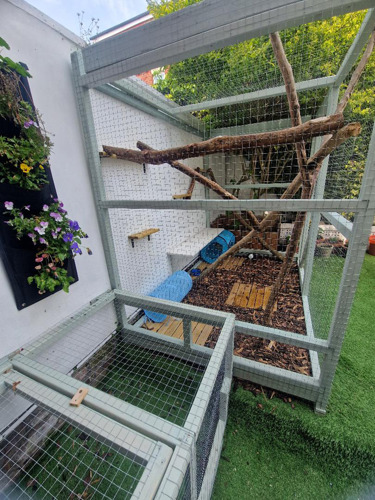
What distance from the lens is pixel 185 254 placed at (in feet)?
9.12

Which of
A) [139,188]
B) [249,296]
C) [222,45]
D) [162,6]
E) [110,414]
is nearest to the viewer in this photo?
[110,414]

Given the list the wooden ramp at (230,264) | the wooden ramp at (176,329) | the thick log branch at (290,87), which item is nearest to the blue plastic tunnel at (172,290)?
the wooden ramp at (176,329)

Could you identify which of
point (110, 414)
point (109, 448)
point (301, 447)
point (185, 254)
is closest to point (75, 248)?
point (110, 414)

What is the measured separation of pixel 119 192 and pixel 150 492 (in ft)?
6.38

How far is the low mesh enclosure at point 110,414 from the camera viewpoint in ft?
2.15

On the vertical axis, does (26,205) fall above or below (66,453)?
above

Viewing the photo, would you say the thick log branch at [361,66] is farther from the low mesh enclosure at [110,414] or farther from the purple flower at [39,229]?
the purple flower at [39,229]

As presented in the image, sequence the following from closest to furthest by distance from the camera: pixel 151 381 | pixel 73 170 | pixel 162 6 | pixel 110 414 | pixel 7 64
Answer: pixel 110 414, pixel 7 64, pixel 73 170, pixel 151 381, pixel 162 6

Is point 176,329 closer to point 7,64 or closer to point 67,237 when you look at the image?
point 67,237

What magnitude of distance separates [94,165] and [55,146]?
0.25 m

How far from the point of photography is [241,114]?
9.45 feet

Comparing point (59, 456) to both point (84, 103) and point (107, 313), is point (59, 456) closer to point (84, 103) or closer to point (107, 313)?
point (107, 313)

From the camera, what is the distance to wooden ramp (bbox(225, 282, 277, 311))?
8.55 ft

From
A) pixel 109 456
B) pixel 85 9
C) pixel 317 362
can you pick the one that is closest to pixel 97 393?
pixel 109 456
